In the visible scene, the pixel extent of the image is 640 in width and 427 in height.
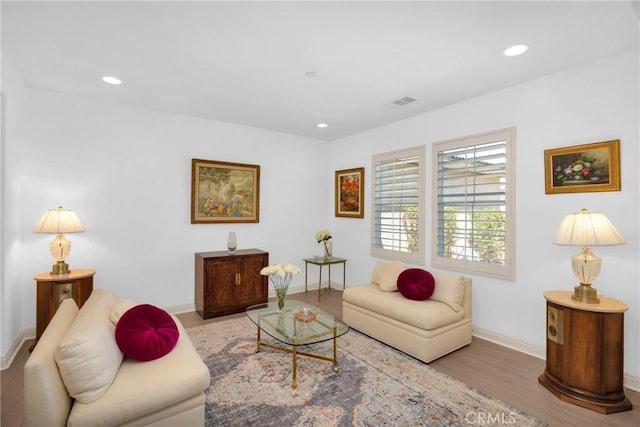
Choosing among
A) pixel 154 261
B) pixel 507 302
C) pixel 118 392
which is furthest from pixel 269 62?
pixel 507 302

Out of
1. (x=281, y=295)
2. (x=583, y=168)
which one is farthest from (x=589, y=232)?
(x=281, y=295)

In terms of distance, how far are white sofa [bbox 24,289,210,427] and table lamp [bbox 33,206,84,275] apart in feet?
4.93

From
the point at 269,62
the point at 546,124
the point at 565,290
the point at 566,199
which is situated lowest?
the point at 565,290

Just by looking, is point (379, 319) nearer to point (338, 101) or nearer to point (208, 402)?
point (208, 402)

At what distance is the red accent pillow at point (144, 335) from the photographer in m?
2.02

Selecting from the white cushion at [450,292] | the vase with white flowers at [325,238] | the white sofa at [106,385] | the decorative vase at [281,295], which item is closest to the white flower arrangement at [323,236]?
the vase with white flowers at [325,238]

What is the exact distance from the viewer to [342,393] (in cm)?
247

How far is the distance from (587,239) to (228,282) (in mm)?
3874

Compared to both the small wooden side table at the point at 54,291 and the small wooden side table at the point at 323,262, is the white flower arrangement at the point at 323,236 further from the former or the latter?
the small wooden side table at the point at 54,291

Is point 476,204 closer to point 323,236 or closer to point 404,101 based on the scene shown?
point 404,101

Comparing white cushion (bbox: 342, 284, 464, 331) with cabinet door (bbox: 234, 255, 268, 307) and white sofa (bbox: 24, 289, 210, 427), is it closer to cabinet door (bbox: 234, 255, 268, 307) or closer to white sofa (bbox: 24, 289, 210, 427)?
cabinet door (bbox: 234, 255, 268, 307)

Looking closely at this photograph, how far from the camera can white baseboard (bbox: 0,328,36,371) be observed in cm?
285

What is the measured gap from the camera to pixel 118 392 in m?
1.73

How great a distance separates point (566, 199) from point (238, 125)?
14.1 feet
